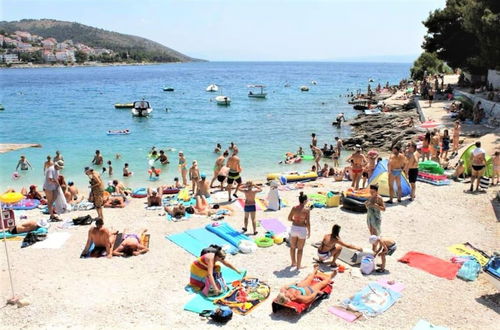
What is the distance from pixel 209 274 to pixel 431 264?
454 cm

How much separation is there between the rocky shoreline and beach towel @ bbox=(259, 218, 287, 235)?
48.0 ft

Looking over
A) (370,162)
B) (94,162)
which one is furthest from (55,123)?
(370,162)

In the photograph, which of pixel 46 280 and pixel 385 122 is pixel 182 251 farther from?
pixel 385 122

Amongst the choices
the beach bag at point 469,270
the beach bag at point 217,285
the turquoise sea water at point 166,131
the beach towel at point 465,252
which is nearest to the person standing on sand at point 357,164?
the beach towel at point 465,252

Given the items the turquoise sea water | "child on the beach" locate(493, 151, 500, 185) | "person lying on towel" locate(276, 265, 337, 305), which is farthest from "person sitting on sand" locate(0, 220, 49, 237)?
"child on the beach" locate(493, 151, 500, 185)

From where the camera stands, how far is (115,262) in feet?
30.4

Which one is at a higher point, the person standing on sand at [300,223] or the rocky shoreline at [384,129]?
the person standing on sand at [300,223]

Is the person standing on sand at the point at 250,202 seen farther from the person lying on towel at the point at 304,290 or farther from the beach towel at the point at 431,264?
the beach towel at the point at 431,264

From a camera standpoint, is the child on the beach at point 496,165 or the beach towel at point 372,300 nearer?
the beach towel at point 372,300

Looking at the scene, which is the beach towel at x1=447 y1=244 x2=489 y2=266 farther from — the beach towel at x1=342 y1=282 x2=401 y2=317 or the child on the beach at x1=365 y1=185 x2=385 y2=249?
the beach towel at x1=342 y1=282 x2=401 y2=317

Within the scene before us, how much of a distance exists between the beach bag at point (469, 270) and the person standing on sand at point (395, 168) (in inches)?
167

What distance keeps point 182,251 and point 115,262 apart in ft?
4.70

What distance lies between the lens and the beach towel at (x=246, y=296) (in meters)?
7.36

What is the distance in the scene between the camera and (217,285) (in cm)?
785
